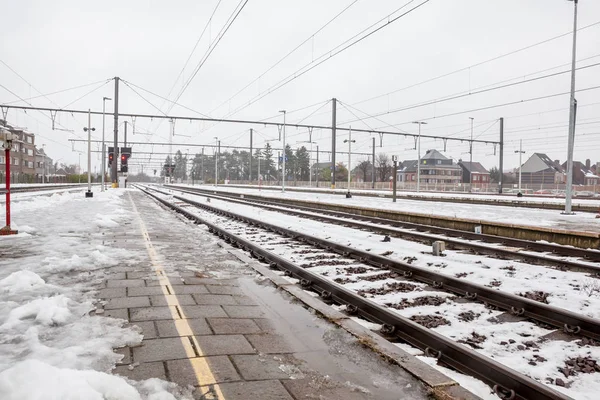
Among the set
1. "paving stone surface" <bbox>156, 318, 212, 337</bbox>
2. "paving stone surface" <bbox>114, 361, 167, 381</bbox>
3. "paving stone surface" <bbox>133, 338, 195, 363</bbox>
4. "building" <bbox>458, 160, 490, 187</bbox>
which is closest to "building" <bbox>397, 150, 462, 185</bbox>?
"building" <bbox>458, 160, 490, 187</bbox>

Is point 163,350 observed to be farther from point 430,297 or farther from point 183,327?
point 430,297

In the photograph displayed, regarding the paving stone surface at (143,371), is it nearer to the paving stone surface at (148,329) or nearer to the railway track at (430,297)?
the paving stone surface at (148,329)

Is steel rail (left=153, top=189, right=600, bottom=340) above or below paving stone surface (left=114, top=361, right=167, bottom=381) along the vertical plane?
above

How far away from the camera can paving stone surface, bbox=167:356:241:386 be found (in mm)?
3633

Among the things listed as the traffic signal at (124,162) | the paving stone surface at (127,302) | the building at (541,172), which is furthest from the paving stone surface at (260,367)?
the building at (541,172)

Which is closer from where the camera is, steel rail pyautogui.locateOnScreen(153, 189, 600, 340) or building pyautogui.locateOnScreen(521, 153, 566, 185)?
steel rail pyautogui.locateOnScreen(153, 189, 600, 340)

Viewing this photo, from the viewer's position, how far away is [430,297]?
6.44m

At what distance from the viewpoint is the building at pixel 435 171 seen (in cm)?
11775

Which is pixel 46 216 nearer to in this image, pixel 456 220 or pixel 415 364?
pixel 456 220

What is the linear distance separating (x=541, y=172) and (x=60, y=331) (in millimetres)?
120822

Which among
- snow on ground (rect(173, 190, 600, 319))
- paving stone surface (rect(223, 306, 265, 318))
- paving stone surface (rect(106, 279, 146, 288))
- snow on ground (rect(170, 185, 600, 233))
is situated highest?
snow on ground (rect(170, 185, 600, 233))

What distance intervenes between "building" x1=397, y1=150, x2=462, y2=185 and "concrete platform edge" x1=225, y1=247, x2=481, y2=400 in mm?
113120

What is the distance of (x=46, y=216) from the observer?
18.0m

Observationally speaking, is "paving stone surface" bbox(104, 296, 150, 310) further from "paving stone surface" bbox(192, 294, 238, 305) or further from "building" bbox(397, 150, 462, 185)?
"building" bbox(397, 150, 462, 185)
